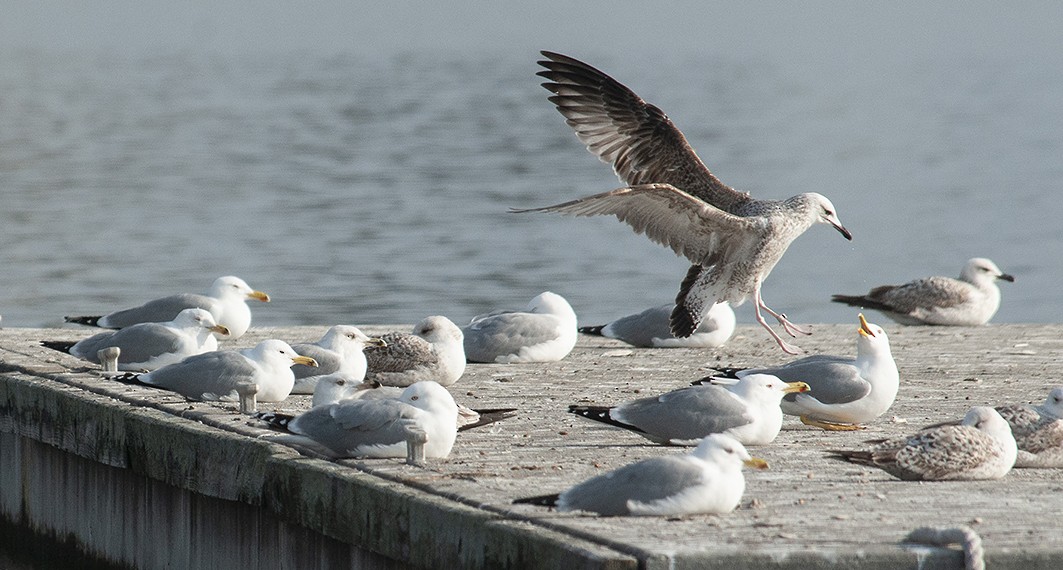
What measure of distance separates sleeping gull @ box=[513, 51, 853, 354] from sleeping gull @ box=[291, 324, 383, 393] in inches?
54.3

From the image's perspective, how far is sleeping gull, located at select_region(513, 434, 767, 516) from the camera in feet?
20.0

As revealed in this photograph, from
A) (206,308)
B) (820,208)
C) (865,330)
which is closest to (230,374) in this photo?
(206,308)

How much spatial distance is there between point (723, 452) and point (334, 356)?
3.70m

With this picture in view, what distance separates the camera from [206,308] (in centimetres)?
1160

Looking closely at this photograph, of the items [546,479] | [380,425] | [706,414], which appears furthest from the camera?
[706,414]

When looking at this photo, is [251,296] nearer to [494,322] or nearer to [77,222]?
[494,322]

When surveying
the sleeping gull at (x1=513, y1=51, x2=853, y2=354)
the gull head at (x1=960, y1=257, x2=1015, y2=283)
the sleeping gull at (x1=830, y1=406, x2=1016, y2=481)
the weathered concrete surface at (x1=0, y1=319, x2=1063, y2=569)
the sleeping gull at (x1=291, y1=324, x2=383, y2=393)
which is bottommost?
the weathered concrete surface at (x1=0, y1=319, x2=1063, y2=569)

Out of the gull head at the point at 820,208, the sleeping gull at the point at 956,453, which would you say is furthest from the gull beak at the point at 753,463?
the gull head at the point at 820,208

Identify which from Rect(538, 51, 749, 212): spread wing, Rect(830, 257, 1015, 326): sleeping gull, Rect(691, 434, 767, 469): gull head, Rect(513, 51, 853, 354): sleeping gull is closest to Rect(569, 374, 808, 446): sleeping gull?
Rect(691, 434, 767, 469): gull head

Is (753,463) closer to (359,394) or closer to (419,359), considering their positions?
(359,394)

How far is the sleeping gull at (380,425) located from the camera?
23.5ft

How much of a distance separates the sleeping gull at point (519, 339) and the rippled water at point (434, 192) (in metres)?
10.5

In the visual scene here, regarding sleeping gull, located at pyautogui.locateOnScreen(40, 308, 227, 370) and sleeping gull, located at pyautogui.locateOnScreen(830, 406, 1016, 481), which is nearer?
sleeping gull, located at pyautogui.locateOnScreen(830, 406, 1016, 481)

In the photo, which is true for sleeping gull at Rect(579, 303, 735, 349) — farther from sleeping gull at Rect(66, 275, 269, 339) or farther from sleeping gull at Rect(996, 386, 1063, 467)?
sleeping gull at Rect(996, 386, 1063, 467)
